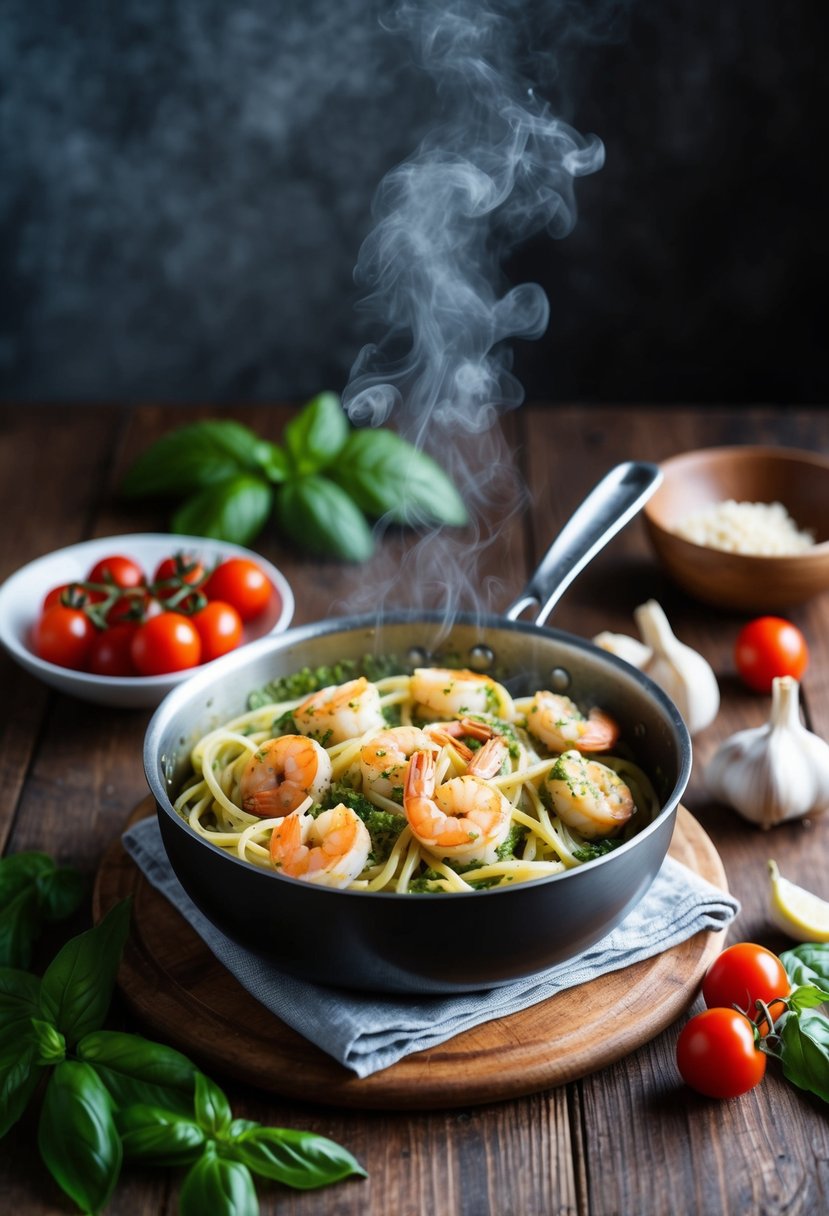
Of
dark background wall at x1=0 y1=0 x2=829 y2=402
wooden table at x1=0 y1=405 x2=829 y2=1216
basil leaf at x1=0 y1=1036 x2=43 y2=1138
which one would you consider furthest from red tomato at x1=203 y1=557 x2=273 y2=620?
dark background wall at x1=0 y1=0 x2=829 y2=402

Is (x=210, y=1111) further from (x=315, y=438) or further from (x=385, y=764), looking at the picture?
(x=315, y=438)

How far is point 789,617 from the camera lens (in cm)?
342

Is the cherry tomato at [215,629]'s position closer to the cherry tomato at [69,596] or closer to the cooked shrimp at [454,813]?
the cherry tomato at [69,596]

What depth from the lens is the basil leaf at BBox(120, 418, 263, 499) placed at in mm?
3785

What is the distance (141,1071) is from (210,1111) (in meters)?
0.13

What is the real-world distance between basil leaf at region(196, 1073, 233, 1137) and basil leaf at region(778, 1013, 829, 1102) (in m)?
0.86

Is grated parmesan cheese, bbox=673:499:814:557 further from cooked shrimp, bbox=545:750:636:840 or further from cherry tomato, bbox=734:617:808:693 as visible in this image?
cooked shrimp, bbox=545:750:636:840

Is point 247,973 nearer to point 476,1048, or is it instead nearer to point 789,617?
point 476,1048

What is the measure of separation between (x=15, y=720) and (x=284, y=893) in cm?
140

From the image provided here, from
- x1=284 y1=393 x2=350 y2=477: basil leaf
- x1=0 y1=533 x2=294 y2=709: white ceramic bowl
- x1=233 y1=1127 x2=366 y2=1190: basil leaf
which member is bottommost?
x1=0 y1=533 x2=294 y2=709: white ceramic bowl

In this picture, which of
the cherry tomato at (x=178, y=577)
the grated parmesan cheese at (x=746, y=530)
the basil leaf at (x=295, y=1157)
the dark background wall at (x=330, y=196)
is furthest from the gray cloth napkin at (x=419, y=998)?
the dark background wall at (x=330, y=196)

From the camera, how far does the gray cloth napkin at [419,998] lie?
1986 millimetres

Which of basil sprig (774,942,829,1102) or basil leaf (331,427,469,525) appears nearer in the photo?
basil sprig (774,942,829,1102)

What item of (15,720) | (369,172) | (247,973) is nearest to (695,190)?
(369,172)
